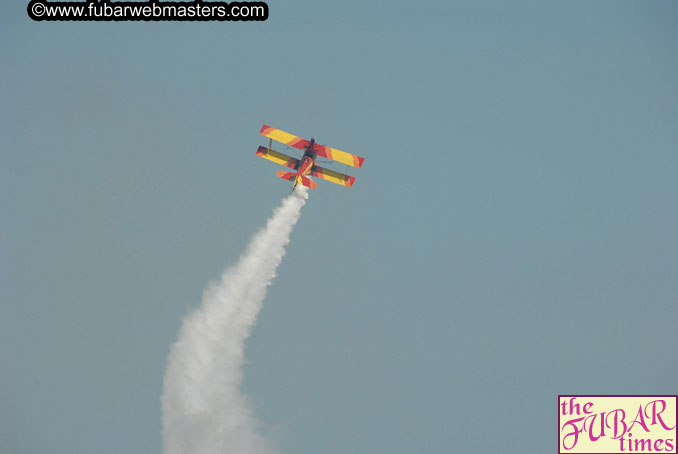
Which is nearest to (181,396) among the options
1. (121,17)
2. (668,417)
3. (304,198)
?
(304,198)

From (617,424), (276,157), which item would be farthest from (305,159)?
(617,424)

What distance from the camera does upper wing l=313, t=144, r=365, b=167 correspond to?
289 ft

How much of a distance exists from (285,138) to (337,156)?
12.0 feet

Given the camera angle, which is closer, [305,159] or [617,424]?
[617,424]

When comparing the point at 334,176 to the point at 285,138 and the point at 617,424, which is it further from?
the point at 617,424

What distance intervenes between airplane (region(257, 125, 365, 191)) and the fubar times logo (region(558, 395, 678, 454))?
70.7ft

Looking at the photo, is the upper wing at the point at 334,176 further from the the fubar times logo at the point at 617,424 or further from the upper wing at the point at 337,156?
the the fubar times logo at the point at 617,424

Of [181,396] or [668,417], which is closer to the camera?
[668,417]

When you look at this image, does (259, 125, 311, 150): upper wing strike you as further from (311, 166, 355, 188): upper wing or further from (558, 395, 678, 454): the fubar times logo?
(558, 395, 678, 454): the fubar times logo

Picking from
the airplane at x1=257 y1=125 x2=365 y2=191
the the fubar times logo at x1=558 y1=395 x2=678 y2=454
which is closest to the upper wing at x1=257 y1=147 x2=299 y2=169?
the airplane at x1=257 y1=125 x2=365 y2=191

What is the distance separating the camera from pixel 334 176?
292 feet

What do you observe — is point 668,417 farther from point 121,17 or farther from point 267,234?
point 121,17

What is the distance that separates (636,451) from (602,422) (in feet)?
8.22

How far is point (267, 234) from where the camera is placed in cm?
9212
